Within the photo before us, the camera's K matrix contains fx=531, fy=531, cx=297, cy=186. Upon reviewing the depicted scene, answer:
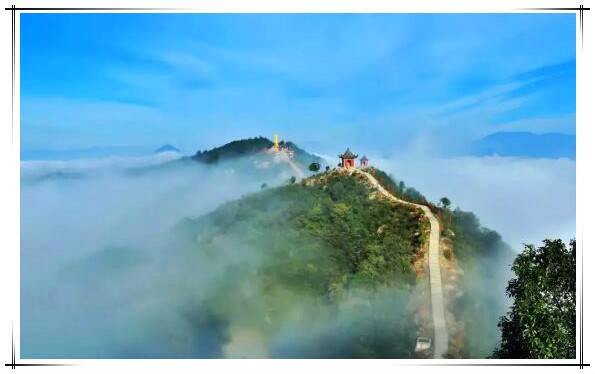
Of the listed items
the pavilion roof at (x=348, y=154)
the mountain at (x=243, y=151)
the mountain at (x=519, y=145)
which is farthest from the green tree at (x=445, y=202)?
the mountain at (x=243, y=151)

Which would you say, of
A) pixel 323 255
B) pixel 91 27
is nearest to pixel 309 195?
pixel 323 255

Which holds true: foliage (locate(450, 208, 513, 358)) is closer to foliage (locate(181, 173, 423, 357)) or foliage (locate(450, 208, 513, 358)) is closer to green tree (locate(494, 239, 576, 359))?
foliage (locate(181, 173, 423, 357))

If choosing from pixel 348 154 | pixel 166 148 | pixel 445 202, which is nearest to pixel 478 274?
pixel 445 202

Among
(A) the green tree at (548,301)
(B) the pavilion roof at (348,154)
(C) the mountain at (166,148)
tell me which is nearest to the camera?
(A) the green tree at (548,301)

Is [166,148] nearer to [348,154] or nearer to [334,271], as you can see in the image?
[348,154]

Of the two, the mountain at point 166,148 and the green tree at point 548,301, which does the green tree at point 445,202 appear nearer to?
the green tree at point 548,301

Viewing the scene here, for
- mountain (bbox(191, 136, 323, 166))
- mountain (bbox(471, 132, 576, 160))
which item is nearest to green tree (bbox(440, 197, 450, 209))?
mountain (bbox(471, 132, 576, 160))
